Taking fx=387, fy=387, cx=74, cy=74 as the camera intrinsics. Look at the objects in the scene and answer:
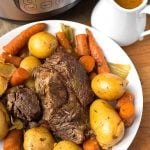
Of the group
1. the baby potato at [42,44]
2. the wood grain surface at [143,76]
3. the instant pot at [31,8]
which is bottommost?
the wood grain surface at [143,76]

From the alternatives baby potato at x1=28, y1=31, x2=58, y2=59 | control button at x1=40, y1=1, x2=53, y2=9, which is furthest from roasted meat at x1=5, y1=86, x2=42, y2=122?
control button at x1=40, y1=1, x2=53, y2=9

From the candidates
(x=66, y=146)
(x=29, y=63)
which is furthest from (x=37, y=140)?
(x=29, y=63)

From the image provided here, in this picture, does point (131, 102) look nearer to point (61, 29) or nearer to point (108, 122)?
point (108, 122)

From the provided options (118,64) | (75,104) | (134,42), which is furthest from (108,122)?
(134,42)

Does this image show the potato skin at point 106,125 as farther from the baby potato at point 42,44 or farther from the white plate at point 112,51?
the baby potato at point 42,44

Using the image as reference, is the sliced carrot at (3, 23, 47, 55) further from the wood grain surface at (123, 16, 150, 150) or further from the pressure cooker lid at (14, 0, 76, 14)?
the wood grain surface at (123, 16, 150, 150)

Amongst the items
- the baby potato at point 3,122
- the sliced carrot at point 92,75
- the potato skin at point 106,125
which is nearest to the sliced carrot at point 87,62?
the sliced carrot at point 92,75
